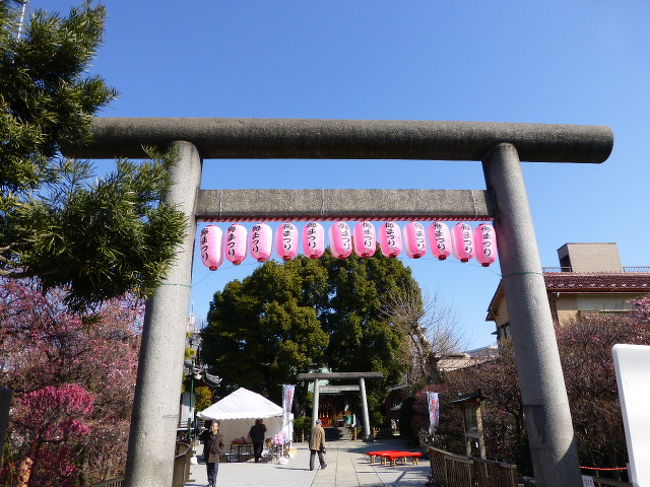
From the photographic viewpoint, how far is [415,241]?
8.10 meters

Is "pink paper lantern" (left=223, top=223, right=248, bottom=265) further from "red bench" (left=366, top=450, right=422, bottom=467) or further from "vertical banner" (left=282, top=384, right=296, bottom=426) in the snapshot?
"vertical banner" (left=282, top=384, right=296, bottom=426)

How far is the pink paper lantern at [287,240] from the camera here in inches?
314

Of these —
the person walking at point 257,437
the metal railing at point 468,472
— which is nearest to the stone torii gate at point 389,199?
the metal railing at point 468,472

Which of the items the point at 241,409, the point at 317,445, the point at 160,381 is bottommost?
the point at 317,445

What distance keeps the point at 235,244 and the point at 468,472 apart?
6644 millimetres

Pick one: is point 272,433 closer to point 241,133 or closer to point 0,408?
point 241,133

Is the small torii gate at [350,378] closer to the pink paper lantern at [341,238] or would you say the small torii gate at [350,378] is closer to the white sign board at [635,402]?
the pink paper lantern at [341,238]

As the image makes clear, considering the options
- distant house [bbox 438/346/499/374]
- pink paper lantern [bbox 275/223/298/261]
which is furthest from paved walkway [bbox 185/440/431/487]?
pink paper lantern [bbox 275/223/298/261]

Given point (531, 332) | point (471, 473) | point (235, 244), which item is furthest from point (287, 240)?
point (471, 473)

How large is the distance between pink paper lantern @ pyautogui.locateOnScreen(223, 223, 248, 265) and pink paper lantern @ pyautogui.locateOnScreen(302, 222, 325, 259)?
1081mm

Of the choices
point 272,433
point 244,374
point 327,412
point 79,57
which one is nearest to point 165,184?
point 79,57

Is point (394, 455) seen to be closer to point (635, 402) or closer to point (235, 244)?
point (235, 244)

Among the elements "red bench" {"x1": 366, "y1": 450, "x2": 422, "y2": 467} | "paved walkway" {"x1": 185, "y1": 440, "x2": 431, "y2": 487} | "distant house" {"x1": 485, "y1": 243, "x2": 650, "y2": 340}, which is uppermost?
"distant house" {"x1": 485, "y1": 243, "x2": 650, "y2": 340}

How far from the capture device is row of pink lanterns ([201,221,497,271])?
25.7 feet
